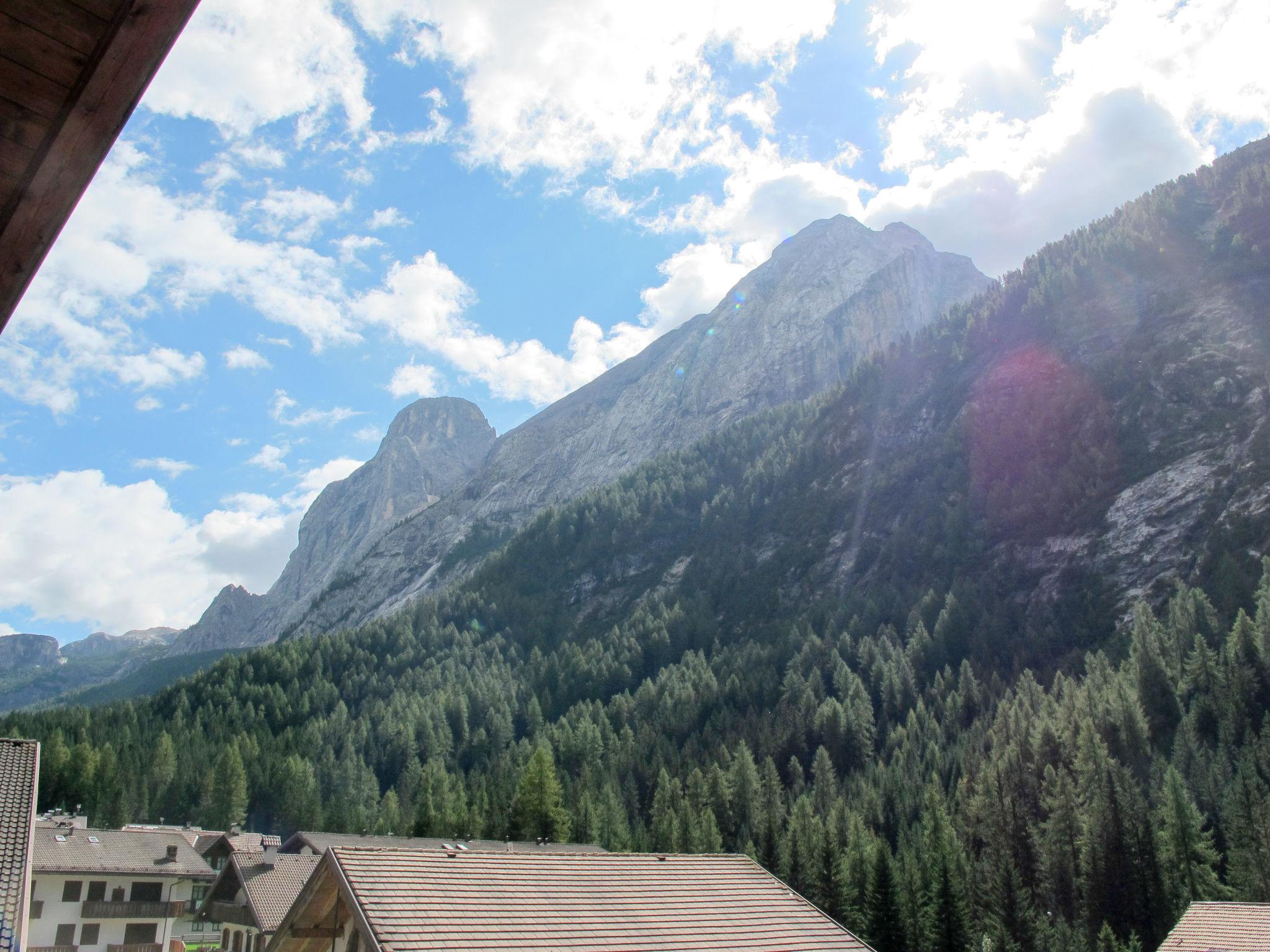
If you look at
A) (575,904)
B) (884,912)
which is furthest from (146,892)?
(575,904)

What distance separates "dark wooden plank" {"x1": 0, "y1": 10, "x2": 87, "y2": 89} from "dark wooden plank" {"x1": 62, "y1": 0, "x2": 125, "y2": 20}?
0.18m

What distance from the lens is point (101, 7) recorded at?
11.9 feet

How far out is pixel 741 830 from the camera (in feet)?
278

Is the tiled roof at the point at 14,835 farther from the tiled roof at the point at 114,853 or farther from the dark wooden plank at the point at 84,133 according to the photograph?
the dark wooden plank at the point at 84,133

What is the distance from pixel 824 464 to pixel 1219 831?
407ft

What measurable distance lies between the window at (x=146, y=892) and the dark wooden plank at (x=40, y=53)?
216ft

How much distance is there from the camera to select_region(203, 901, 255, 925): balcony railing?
1997 inches

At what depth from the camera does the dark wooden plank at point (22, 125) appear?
3.84 m

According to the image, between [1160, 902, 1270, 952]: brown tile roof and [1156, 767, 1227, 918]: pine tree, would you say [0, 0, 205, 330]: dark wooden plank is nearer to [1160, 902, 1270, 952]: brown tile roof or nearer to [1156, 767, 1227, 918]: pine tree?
[1160, 902, 1270, 952]: brown tile roof

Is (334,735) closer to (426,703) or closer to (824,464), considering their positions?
(426,703)

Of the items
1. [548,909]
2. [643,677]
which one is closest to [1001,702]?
[643,677]

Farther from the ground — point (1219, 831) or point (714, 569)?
point (714, 569)

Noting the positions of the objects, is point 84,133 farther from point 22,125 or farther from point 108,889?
point 108,889

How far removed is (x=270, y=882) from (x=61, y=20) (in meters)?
56.7
